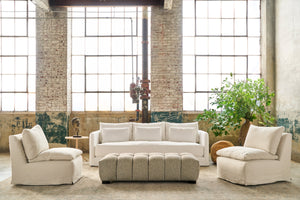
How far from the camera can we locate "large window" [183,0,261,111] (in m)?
9.55

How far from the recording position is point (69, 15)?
9305 millimetres

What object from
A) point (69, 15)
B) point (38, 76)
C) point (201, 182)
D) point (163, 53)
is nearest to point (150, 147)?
point (201, 182)

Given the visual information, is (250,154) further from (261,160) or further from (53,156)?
(53,156)

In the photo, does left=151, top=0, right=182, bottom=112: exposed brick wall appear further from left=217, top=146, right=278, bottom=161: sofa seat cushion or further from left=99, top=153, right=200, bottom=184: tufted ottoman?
left=99, top=153, right=200, bottom=184: tufted ottoman

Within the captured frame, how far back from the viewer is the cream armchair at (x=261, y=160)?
491 centimetres

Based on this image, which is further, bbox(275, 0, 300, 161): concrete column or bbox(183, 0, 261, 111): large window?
bbox(183, 0, 261, 111): large window

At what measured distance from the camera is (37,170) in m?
4.96

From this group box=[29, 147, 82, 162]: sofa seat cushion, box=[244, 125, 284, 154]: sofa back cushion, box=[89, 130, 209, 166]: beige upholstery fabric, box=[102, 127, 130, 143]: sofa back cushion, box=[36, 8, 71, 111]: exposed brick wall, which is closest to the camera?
box=[29, 147, 82, 162]: sofa seat cushion

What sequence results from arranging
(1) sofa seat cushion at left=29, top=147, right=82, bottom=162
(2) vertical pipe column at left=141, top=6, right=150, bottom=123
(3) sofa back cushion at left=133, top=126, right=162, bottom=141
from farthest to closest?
1. (2) vertical pipe column at left=141, top=6, right=150, bottom=123
2. (3) sofa back cushion at left=133, top=126, right=162, bottom=141
3. (1) sofa seat cushion at left=29, top=147, right=82, bottom=162

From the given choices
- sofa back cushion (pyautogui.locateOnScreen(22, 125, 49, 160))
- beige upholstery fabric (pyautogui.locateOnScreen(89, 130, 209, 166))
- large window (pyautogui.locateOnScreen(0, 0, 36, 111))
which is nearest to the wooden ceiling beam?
large window (pyautogui.locateOnScreen(0, 0, 36, 111))

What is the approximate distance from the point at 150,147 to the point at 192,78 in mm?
3460

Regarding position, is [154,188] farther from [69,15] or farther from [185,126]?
[69,15]

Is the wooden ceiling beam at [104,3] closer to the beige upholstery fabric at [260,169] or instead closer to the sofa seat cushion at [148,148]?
the sofa seat cushion at [148,148]

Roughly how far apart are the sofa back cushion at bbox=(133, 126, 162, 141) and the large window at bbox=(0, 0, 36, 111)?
12.9 ft
